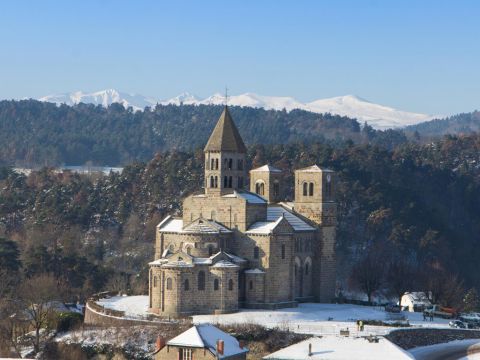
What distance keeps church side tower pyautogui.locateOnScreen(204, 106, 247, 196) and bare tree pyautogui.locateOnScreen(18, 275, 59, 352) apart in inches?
428

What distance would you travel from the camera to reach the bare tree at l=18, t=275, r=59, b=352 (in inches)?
2436

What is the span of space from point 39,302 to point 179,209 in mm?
45395

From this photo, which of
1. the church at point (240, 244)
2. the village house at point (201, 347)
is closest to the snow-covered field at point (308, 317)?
the church at point (240, 244)

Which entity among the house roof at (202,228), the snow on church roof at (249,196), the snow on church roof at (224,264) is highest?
the snow on church roof at (249,196)

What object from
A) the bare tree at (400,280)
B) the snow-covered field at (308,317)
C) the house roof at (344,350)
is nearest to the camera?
the house roof at (344,350)

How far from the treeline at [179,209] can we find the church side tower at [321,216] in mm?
26615

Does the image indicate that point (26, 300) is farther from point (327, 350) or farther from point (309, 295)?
point (327, 350)

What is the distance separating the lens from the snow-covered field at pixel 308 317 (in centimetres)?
5903

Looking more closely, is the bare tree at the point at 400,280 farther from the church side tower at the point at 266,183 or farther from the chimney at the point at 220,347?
the chimney at the point at 220,347

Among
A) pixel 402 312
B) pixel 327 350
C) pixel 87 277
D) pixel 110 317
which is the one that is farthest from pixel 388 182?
pixel 327 350

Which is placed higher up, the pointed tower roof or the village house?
the pointed tower roof

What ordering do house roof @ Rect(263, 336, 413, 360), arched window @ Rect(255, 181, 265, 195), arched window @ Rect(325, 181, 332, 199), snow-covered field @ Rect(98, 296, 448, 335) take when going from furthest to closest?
arched window @ Rect(255, 181, 265, 195)
arched window @ Rect(325, 181, 332, 199)
snow-covered field @ Rect(98, 296, 448, 335)
house roof @ Rect(263, 336, 413, 360)

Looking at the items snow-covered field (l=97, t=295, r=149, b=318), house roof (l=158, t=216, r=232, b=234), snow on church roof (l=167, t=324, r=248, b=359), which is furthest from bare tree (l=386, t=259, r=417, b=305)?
snow on church roof (l=167, t=324, r=248, b=359)

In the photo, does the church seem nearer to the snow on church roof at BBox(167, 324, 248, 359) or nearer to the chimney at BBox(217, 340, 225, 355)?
the snow on church roof at BBox(167, 324, 248, 359)
